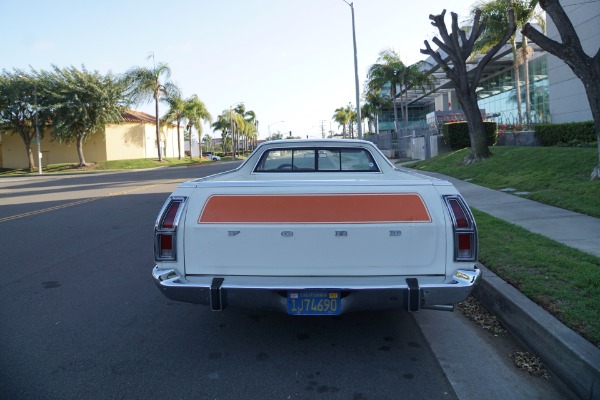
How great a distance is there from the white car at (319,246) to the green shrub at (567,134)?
16.2m

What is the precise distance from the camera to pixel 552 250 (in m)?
6.16

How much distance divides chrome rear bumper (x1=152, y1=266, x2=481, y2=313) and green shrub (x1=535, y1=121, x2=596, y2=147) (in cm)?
1628

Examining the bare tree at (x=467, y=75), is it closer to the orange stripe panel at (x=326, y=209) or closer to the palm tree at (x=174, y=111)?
the orange stripe panel at (x=326, y=209)

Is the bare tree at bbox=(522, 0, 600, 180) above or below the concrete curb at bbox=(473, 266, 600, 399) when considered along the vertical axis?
above

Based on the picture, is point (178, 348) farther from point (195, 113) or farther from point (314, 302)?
point (195, 113)

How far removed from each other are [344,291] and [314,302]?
0.24 m

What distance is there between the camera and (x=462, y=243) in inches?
145

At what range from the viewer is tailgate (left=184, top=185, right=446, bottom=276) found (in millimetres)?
3617

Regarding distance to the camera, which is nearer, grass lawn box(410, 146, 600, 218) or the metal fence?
grass lawn box(410, 146, 600, 218)

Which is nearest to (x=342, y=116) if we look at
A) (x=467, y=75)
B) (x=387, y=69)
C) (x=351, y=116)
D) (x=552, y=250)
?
(x=351, y=116)

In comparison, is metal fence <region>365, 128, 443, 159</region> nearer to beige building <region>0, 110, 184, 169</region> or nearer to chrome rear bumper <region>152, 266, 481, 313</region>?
chrome rear bumper <region>152, 266, 481, 313</region>

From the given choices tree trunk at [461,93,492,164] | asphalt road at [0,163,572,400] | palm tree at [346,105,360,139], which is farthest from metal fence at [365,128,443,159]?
palm tree at [346,105,360,139]

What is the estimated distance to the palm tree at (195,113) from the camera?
58.5 metres

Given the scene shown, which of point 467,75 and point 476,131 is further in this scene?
point 467,75
